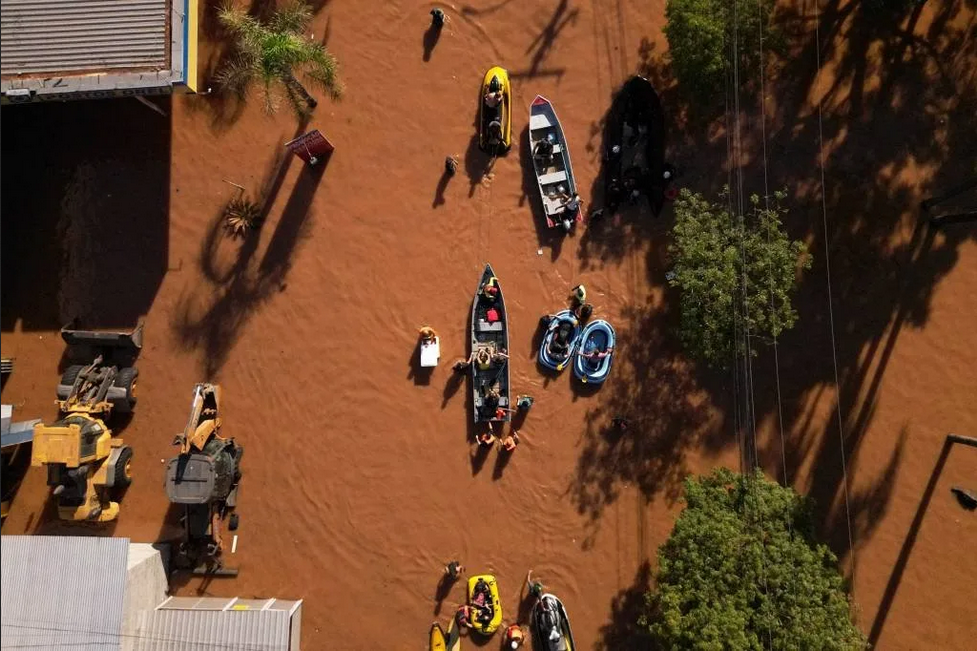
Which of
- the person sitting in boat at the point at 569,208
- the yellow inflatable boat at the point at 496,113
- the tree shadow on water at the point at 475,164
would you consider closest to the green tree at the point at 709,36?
the person sitting in boat at the point at 569,208

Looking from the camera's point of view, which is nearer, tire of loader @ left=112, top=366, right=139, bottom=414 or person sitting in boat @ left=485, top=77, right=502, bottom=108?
tire of loader @ left=112, top=366, right=139, bottom=414

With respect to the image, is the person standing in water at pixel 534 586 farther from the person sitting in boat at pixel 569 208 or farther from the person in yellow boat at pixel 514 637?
the person sitting in boat at pixel 569 208

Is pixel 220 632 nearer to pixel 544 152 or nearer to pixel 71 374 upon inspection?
pixel 71 374

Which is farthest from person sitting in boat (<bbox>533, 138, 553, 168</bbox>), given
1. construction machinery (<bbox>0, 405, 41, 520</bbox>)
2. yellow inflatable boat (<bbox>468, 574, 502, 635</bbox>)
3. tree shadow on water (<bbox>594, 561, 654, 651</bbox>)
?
construction machinery (<bbox>0, 405, 41, 520</bbox>)

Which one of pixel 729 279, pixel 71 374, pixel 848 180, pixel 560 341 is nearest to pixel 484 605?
pixel 560 341

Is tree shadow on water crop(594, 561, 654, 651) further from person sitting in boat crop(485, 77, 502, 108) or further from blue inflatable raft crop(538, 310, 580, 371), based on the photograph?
person sitting in boat crop(485, 77, 502, 108)
